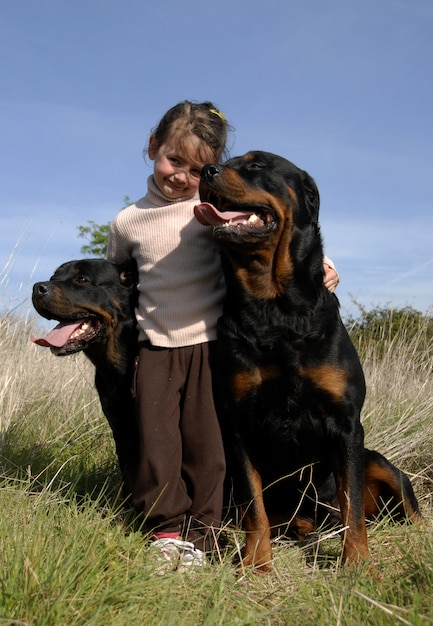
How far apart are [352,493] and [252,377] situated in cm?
66

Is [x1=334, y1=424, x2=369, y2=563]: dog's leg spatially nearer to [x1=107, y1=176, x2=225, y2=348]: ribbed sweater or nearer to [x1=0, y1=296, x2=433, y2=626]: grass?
[x1=0, y1=296, x2=433, y2=626]: grass

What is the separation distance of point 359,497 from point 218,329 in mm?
975

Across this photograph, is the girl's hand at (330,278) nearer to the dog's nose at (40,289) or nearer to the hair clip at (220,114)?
the hair clip at (220,114)

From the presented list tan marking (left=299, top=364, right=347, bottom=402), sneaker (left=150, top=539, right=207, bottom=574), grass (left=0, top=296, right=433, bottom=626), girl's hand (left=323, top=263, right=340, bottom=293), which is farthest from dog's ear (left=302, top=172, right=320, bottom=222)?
sneaker (left=150, top=539, right=207, bottom=574)

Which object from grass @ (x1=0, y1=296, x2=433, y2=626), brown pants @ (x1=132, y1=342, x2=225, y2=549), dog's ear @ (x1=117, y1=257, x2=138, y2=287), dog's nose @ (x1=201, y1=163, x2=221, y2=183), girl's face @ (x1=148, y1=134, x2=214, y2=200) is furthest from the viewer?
dog's ear @ (x1=117, y1=257, x2=138, y2=287)

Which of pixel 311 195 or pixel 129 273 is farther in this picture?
pixel 129 273

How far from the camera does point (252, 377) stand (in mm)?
2949

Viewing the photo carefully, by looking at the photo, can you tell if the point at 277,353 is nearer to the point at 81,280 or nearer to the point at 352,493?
the point at 352,493

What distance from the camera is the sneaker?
2631mm

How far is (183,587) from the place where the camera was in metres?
2.38

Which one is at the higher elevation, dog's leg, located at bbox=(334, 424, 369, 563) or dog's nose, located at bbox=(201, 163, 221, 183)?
dog's nose, located at bbox=(201, 163, 221, 183)

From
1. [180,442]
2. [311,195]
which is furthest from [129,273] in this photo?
[311,195]

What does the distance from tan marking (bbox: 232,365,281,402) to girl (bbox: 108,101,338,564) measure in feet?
0.87

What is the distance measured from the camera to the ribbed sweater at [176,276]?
3.23 meters
